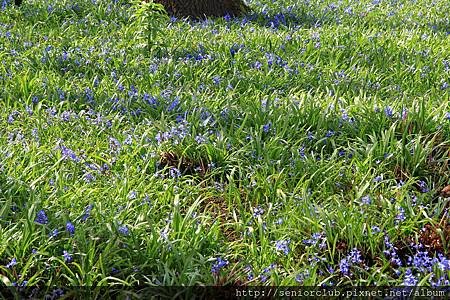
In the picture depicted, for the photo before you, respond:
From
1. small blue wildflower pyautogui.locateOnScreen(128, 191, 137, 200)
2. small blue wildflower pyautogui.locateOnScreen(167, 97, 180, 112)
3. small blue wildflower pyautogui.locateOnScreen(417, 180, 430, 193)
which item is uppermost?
small blue wildflower pyautogui.locateOnScreen(417, 180, 430, 193)

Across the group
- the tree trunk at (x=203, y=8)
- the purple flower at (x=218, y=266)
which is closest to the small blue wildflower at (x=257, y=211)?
the purple flower at (x=218, y=266)

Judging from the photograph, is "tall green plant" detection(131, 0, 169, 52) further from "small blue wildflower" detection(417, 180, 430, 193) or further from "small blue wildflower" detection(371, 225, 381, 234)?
"small blue wildflower" detection(371, 225, 381, 234)

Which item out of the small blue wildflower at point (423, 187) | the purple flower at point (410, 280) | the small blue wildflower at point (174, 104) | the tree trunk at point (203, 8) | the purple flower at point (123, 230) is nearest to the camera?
the purple flower at point (410, 280)

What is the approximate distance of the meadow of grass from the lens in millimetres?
2510

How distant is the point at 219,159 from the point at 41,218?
1079 millimetres

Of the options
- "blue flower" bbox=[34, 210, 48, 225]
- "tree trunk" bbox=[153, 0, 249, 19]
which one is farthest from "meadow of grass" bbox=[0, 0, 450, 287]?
"tree trunk" bbox=[153, 0, 249, 19]

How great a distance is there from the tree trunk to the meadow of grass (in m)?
1.04

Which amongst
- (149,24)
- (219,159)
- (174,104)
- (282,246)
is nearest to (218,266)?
(282,246)

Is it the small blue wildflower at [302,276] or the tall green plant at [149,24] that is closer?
the small blue wildflower at [302,276]

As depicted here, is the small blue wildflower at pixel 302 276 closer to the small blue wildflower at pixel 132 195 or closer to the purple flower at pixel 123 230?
the purple flower at pixel 123 230

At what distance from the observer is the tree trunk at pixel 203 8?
6.69 metres

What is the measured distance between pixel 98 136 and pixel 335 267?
66.2 inches

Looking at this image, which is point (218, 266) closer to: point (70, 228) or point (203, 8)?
point (70, 228)

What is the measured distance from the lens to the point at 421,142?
3621mm
